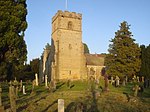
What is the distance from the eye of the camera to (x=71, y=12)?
4969 centimetres

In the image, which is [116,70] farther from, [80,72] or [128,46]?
[80,72]

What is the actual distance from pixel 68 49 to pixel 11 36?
29397 mm

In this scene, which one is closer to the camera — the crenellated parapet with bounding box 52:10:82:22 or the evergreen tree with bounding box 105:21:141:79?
the evergreen tree with bounding box 105:21:141:79

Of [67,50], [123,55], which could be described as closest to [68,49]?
[67,50]

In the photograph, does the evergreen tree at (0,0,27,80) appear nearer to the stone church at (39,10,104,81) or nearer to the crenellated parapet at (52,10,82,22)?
the stone church at (39,10,104,81)

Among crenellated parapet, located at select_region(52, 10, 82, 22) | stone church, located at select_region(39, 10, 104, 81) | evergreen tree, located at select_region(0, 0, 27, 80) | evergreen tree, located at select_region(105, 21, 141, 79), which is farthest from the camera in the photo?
crenellated parapet, located at select_region(52, 10, 82, 22)

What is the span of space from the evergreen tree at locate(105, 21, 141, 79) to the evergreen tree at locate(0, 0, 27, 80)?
59.6 ft

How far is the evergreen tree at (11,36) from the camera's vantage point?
18688mm

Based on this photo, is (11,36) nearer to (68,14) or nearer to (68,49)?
(68,49)

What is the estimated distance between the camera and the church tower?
4641 cm

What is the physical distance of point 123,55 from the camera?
35000 mm

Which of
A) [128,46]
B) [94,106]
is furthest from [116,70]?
[94,106]

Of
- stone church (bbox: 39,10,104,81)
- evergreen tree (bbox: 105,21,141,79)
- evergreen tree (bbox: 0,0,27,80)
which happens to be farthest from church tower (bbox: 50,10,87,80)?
evergreen tree (bbox: 0,0,27,80)

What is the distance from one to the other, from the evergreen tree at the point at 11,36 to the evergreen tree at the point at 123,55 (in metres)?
18.2
